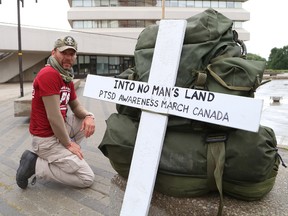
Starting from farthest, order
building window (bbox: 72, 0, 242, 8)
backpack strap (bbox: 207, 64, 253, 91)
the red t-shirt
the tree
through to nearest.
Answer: the tree, building window (bbox: 72, 0, 242, 8), the red t-shirt, backpack strap (bbox: 207, 64, 253, 91)

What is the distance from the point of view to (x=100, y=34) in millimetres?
26688

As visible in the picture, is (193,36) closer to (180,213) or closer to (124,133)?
(124,133)

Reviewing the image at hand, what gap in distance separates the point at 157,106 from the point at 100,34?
26.4 meters

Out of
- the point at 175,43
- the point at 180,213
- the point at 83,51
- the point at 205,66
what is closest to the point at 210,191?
the point at 180,213

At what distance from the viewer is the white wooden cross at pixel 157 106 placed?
146 centimetres

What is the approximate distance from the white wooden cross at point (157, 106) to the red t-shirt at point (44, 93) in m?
1.19

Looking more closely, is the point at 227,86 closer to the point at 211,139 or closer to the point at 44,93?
the point at 211,139

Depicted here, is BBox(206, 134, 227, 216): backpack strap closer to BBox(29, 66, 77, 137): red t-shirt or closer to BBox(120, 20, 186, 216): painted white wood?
BBox(120, 20, 186, 216): painted white wood

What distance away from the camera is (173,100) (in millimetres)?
1523

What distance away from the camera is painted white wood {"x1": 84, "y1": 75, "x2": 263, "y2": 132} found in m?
1.31

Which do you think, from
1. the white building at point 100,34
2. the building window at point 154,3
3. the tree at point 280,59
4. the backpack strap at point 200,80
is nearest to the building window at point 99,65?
the white building at point 100,34

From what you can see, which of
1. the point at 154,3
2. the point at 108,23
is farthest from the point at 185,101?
the point at 154,3

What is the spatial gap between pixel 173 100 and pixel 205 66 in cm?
30

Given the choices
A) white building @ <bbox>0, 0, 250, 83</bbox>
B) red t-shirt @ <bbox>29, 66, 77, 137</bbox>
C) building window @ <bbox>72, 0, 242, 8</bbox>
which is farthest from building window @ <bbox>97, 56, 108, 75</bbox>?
red t-shirt @ <bbox>29, 66, 77, 137</bbox>
